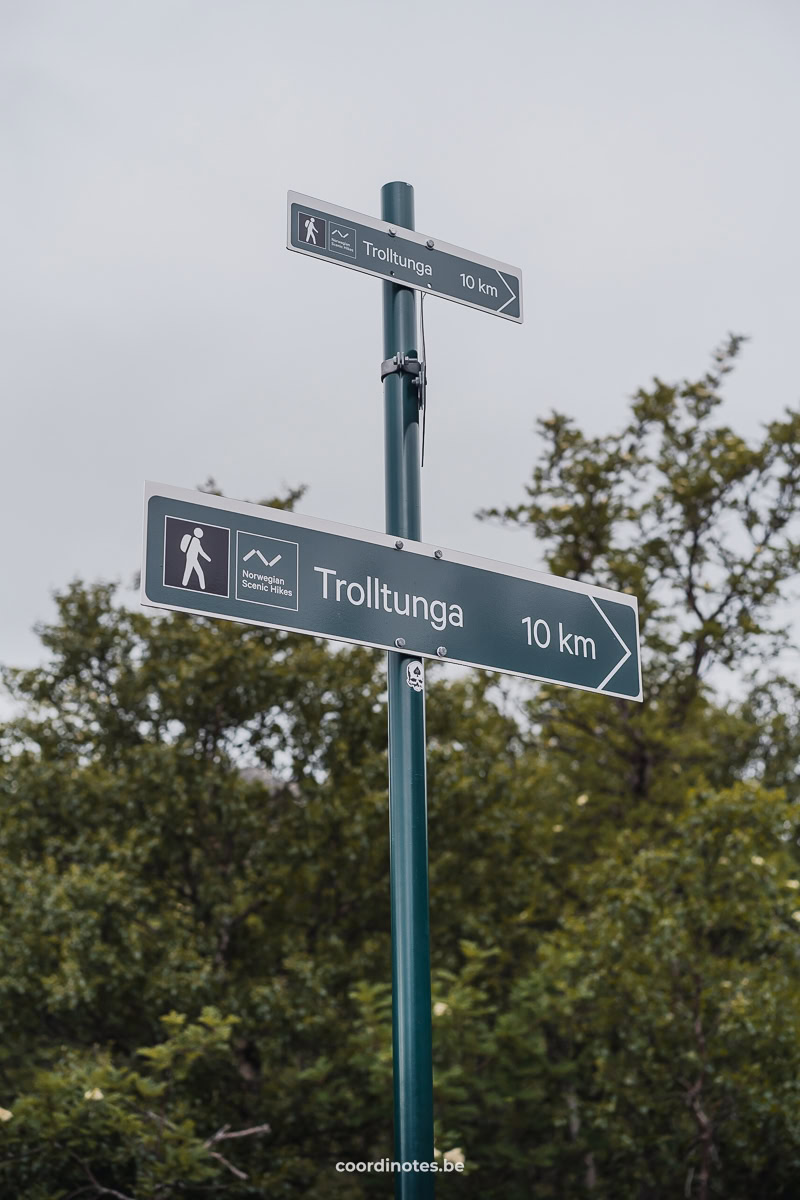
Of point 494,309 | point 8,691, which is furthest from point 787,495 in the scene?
point 494,309

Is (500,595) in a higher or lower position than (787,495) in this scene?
lower

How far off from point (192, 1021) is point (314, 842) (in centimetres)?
164

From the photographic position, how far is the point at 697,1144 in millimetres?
8594

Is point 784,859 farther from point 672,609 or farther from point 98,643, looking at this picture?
point 98,643

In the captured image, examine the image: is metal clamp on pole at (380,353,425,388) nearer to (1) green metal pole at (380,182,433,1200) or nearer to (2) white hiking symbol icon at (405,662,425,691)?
(1) green metal pole at (380,182,433,1200)

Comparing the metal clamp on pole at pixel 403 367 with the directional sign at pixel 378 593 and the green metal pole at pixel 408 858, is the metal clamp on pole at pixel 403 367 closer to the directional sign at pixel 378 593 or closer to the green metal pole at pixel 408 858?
the green metal pole at pixel 408 858

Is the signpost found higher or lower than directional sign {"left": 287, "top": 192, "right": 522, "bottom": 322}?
lower

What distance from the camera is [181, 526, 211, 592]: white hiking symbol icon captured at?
2.84m

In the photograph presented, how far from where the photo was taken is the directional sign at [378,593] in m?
2.86

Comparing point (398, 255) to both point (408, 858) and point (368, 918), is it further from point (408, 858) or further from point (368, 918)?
point (368, 918)

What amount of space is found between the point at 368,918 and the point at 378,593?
7.46 meters

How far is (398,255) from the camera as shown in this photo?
3.56m

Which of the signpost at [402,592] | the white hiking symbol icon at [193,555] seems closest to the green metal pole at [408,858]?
the signpost at [402,592]

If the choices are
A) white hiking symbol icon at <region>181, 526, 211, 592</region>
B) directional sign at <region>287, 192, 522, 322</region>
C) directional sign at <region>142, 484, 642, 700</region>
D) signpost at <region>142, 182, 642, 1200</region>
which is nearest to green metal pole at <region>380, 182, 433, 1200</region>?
signpost at <region>142, 182, 642, 1200</region>
